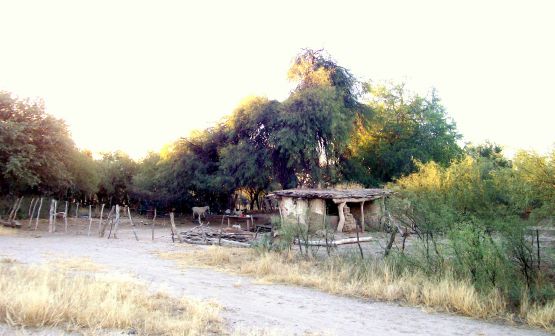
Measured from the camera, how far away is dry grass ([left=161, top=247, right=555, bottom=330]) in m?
9.63

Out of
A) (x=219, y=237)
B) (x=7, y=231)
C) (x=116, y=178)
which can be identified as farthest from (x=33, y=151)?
(x=116, y=178)

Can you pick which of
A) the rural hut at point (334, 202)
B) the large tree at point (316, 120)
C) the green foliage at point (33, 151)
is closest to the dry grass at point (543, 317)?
the rural hut at point (334, 202)

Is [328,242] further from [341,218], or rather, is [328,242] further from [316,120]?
[316,120]

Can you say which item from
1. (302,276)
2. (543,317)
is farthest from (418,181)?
(543,317)

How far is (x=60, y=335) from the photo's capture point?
258 inches

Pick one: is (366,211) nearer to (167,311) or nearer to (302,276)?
(302,276)

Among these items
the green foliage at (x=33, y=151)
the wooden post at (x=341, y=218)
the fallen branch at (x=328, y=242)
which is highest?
the green foliage at (x=33, y=151)

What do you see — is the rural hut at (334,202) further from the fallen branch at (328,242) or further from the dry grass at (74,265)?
the dry grass at (74,265)

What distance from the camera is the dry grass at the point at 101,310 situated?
7094 millimetres

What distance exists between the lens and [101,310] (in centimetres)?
755

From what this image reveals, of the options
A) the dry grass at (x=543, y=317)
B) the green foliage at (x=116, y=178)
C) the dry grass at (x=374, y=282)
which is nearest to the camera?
the dry grass at (x=543, y=317)

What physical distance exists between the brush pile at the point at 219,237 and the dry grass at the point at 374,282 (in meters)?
3.76

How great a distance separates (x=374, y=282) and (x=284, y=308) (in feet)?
8.99

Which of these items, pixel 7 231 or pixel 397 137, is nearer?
pixel 7 231
